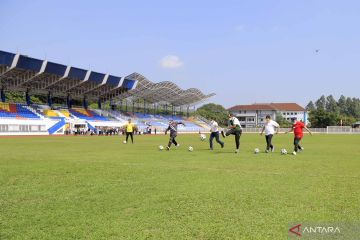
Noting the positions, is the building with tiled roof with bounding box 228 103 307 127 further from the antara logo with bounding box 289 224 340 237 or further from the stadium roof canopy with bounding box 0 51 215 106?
the antara logo with bounding box 289 224 340 237

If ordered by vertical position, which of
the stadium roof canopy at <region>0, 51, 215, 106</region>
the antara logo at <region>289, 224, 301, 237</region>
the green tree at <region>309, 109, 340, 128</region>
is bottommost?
the antara logo at <region>289, 224, 301, 237</region>

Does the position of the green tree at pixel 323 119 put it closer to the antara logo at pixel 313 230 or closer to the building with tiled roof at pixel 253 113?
the building with tiled roof at pixel 253 113

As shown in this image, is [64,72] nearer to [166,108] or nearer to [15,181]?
[166,108]

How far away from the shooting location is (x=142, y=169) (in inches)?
445

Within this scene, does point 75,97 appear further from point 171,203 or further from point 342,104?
A: point 342,104

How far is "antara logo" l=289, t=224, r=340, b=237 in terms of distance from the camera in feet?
15.7

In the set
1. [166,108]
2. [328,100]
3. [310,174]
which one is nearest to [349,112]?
[328,100]

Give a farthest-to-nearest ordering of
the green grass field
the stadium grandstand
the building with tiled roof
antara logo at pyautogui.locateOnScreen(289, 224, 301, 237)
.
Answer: the building with tiled roof, the stadium grandstand, the green grass field, antara logo at pyautogui.locateOnScreen(289, 224, 301, 237)

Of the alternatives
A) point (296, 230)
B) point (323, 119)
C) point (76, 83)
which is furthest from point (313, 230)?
point (323, 119)

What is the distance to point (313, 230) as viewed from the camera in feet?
16.0

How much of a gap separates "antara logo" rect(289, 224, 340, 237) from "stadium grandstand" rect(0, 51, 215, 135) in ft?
179

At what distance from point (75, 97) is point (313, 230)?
74356 millimetres

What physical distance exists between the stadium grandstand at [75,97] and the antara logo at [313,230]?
54.4 m

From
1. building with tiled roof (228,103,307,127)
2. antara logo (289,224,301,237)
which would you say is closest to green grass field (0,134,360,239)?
antara logo (289,224,301,237)
